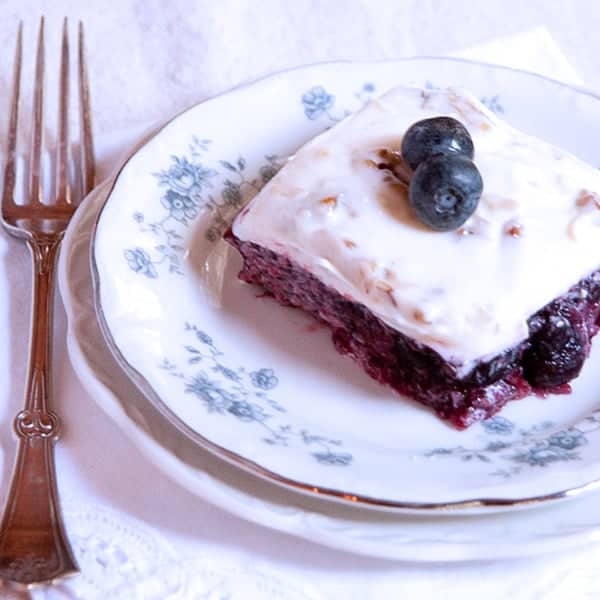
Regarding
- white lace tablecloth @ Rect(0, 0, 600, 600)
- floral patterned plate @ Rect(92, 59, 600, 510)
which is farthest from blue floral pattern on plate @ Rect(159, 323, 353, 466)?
white lace tablecloth @ Rect(0, 0, 600, 600)

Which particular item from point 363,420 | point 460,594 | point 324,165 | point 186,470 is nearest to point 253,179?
point 324,165

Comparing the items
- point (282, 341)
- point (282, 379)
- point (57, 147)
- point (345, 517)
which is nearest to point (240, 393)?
point (282, 379)

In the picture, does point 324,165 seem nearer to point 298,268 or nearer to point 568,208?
point 298,268

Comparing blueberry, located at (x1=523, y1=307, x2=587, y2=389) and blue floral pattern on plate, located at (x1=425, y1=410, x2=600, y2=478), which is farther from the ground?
blueberry, located at (x1=523, y1=307, x2=587, y2=389)

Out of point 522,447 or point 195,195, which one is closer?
point 522,447

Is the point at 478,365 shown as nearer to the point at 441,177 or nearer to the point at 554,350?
the point at 554,350

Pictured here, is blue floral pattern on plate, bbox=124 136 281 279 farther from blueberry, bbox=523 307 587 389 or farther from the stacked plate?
blueberry, bbox=523 307 587 389

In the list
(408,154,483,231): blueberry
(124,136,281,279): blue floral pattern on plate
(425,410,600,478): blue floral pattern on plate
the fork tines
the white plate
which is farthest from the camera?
the fork tines
